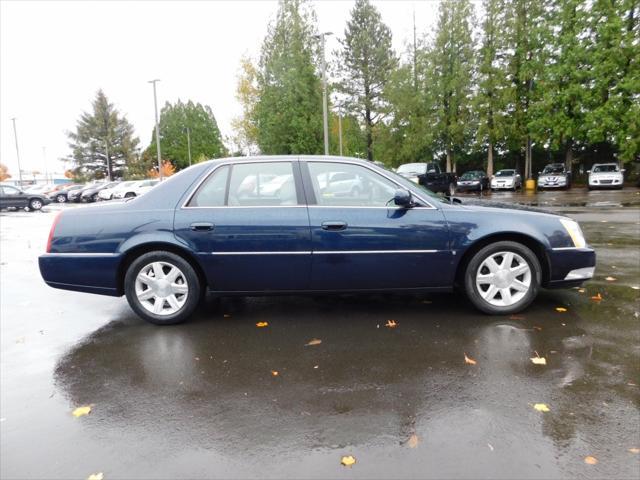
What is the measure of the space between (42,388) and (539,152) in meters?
45.2

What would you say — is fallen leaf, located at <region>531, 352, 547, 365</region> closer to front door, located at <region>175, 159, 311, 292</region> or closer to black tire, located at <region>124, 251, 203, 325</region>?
front door, located at <region>175, 159, 311, 292</region>

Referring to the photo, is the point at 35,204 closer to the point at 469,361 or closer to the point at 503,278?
the point at 503,278

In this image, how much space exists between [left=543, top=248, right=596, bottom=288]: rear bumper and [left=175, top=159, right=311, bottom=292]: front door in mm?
2364

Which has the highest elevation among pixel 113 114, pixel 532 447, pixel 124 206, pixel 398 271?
pixel 113 114

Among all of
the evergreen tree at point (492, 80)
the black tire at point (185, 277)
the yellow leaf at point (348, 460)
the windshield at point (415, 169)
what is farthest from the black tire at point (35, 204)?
the yellow leaf at point (348, 460)

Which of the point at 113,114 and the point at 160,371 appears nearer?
the point at 160,371

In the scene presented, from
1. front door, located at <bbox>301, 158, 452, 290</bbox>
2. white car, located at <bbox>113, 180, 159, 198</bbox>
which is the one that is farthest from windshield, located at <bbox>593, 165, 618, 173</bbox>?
white car, located at <bbox>113, 180, 159, 198</bbox>

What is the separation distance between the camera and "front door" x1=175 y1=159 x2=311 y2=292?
4500mm

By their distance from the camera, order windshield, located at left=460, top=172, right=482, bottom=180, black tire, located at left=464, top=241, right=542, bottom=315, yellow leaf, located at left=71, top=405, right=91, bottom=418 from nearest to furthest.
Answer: yellow leaf, located at left=71, top=405, right=91, bottom=418, black tire, located at left=464, top=241, right=542, bottom=315, windshield, located at left=460, top=172, right=482, bottom=180

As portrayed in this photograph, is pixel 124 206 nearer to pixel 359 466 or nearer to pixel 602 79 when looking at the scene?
pixel 359 466

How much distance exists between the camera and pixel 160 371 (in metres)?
3.71

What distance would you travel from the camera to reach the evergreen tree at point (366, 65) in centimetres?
4281

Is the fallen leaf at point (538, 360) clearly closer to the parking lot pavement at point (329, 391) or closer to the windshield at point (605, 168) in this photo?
the parking lot pavement at point (329, 391)

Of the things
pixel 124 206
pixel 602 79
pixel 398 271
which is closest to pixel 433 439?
pixel 398 271
